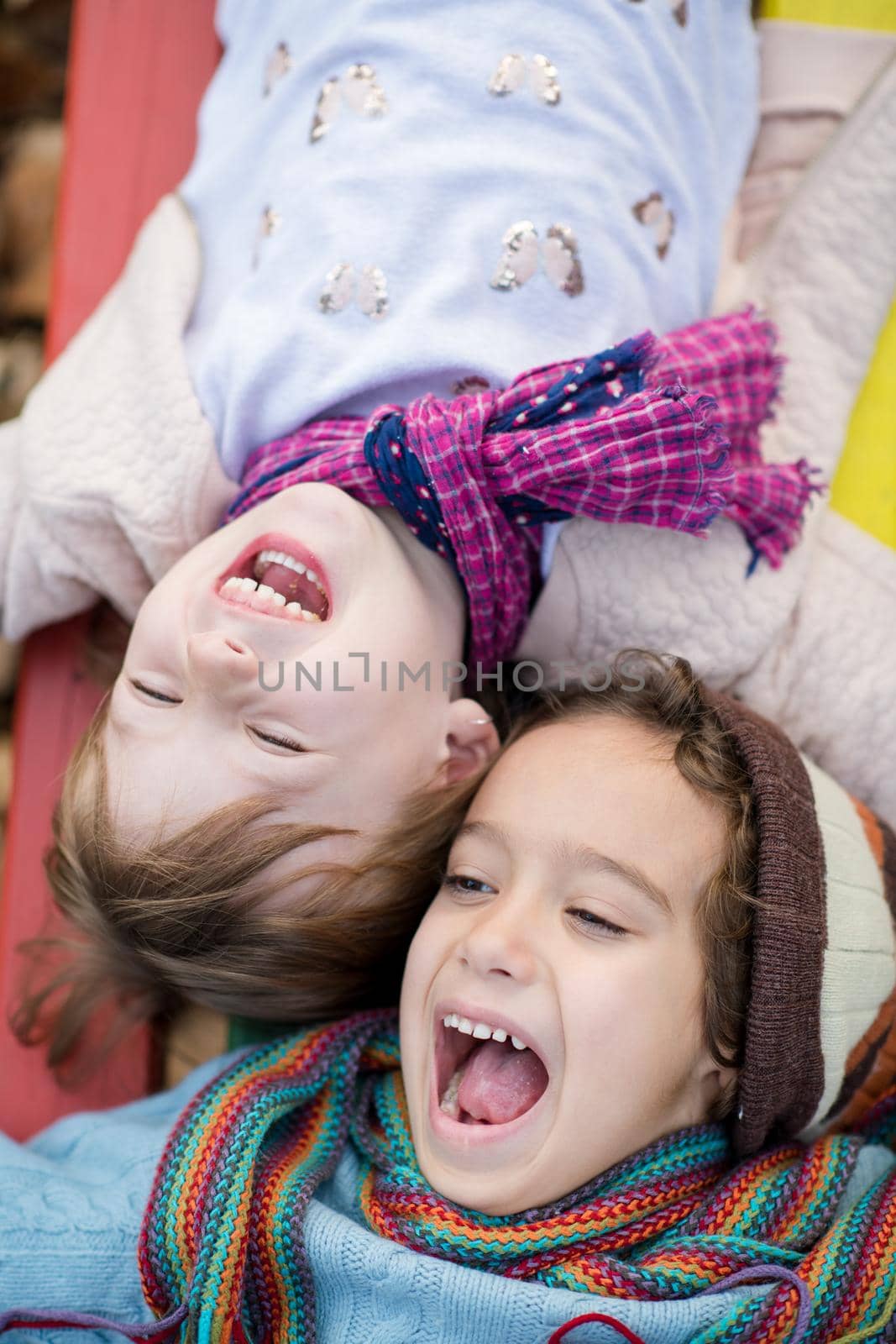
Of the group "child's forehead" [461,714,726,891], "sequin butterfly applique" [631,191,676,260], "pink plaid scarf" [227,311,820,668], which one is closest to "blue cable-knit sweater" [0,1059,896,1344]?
"child's forehead" [461,714,726,891]

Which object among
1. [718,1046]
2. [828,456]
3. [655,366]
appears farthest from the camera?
[828,456]

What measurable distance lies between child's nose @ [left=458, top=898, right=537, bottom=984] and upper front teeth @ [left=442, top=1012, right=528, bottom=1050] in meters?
0.05

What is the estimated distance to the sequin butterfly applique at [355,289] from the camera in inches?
54.1

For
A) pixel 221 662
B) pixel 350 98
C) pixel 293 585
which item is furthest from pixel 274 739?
pixel 350 98

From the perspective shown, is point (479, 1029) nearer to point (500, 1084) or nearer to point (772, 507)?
point (500, 1084)

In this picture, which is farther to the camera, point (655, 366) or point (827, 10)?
point (827, 10)

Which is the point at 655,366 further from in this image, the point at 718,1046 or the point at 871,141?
the point at 718,1046

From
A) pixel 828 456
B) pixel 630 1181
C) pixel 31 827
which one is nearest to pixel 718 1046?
pixel 630 1181

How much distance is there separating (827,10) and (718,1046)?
1.34 meters

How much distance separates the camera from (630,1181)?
115 cm

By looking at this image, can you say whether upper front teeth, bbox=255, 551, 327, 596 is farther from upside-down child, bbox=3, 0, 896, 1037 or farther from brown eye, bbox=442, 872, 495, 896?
brown eye, bbox=442, 872, 495, 896

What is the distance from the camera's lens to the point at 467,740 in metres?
1.35

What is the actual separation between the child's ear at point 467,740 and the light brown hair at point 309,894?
0.03 m

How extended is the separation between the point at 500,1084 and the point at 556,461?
0.64 meters
